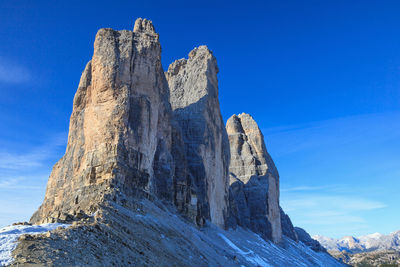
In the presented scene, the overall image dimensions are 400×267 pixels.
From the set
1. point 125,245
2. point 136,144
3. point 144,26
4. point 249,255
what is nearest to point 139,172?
point 136,144

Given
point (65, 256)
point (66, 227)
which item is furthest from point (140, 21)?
point (65, 256)

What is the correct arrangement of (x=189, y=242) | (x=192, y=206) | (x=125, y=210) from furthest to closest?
(x=192, y=206) → (x=189, y=242) → (x=125, y=210)

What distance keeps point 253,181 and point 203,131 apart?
31.1m

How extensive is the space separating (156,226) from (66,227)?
10.6 meters

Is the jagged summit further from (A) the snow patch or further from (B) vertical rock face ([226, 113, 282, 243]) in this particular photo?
(B) vertical rock face ([226, 113, 282, 243])

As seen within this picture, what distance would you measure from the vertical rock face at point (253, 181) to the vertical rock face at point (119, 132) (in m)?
30.7

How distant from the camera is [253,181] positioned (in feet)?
278

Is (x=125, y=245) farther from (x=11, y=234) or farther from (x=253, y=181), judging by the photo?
(x=253, y=181)

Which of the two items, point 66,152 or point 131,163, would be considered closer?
point 131,163

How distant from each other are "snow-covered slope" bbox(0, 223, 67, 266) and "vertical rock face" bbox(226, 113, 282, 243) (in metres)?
54.1

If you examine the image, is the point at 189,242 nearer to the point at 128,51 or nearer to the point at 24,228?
the point at 24,228

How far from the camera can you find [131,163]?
115 feet

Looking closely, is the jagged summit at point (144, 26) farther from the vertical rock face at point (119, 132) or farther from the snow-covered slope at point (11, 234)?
the snow-covered slope at point (11, 234)

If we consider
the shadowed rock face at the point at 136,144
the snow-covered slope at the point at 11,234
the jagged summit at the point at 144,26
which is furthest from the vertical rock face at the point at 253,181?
the snow-covered slope at the point at 11,234
